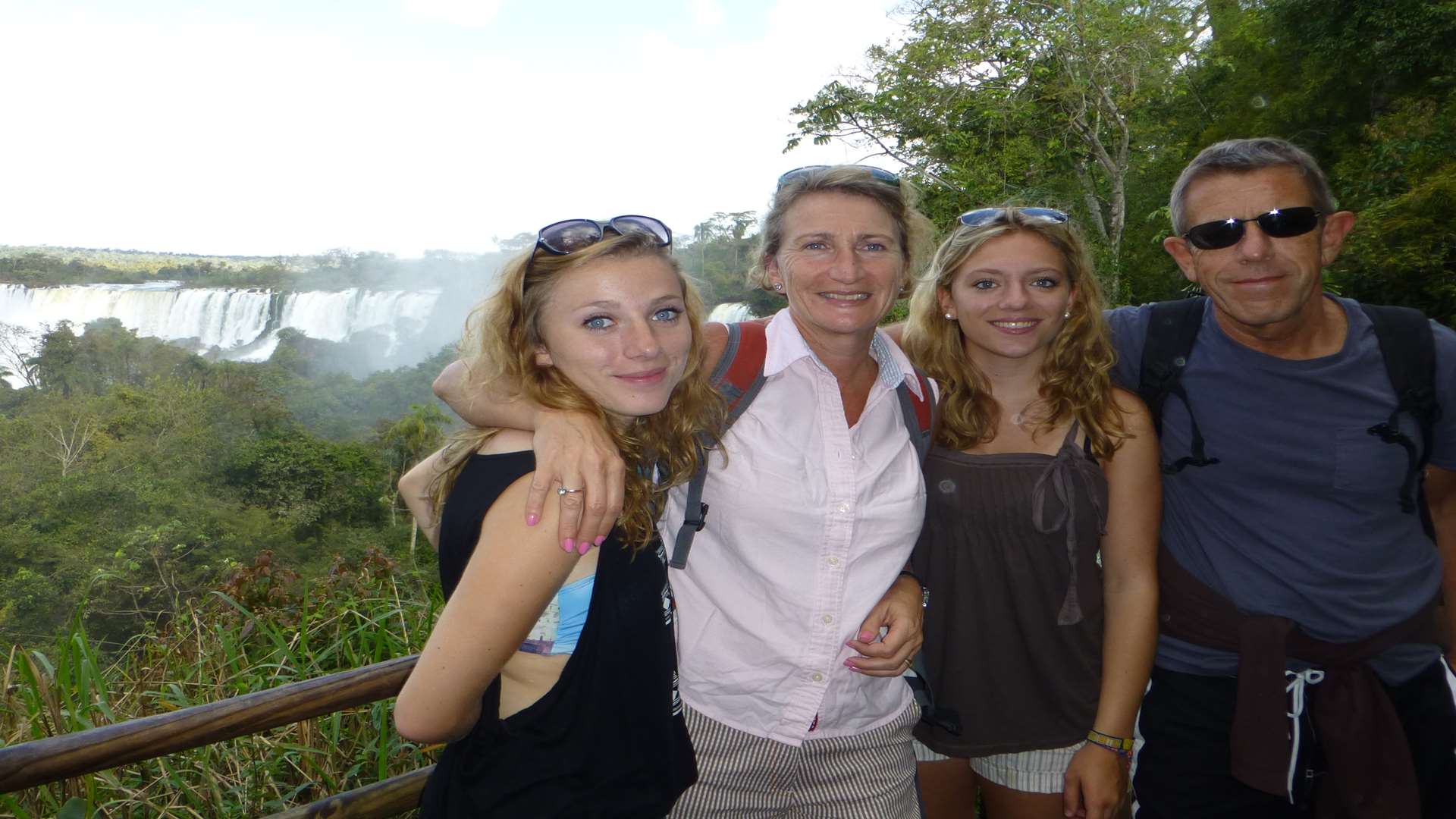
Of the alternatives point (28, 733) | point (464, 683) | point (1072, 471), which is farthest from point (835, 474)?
point (28, 733)

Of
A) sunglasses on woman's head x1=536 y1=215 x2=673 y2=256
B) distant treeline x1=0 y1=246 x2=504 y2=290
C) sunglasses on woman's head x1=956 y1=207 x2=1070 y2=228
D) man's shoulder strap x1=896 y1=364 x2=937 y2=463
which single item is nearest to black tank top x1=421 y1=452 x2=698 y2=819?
sunglasses on woman's head x1=536 y1=215 x2=673 y2=256

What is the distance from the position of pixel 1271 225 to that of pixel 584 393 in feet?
4.87

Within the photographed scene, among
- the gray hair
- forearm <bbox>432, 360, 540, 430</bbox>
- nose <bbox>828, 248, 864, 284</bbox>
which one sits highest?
the gray hair

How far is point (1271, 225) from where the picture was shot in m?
1.82

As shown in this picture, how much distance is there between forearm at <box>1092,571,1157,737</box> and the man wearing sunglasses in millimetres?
123

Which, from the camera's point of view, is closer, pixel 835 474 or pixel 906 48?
pixel 835 474

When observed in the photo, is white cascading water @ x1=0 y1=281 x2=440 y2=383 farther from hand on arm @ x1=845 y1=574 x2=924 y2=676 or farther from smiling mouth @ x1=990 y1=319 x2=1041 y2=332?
hand on arm @ x1=845 y1=574 x2=924 y2=676

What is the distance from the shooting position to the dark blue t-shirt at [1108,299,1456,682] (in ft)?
5.64

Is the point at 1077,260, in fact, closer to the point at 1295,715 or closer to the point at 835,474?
the point at 835,474

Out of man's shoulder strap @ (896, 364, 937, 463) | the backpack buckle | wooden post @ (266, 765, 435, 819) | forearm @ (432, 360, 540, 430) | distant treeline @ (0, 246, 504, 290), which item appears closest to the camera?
forearm @ (432, 360, 540, 430)

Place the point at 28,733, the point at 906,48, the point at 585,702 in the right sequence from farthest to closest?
1. the point at 906,48
2. the point at 28,733
3. the point at 585,702

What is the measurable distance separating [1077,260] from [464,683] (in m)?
1.55

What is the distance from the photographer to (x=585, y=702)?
130 centimetres

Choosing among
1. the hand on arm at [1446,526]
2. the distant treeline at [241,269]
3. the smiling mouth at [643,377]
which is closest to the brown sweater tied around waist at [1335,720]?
the hand on arm at [1446,526]
